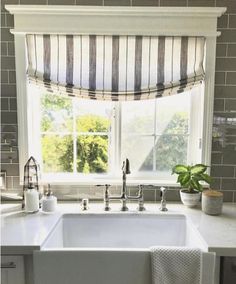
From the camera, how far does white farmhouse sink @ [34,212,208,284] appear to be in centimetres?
138

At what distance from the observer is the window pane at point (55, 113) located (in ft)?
6.96

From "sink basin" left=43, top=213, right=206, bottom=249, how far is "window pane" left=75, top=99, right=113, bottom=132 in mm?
638

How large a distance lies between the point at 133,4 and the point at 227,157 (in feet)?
3.97

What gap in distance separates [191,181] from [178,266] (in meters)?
0.65

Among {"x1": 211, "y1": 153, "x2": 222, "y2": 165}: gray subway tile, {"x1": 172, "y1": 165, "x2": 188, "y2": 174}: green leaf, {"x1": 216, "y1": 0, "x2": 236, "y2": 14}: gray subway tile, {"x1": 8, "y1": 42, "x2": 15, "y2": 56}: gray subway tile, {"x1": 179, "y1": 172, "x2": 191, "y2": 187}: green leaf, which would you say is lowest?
{"x1": 179, "y1": 172, "x2": 191, "y2": 187}: green leaf

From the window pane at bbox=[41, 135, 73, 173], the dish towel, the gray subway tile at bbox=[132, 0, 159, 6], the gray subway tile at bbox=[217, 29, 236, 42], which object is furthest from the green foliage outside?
the dish towel

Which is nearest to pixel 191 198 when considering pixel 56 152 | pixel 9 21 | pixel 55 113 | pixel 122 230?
pixel 122 230

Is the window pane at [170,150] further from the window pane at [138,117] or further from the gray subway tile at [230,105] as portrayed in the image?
the gray subway tile at [230,105]

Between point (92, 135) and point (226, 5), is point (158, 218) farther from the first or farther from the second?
point (226, 5)

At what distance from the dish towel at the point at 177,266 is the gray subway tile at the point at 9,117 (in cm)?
128

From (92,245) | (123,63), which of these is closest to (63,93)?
(123,63)

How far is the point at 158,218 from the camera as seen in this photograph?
183 centimetres

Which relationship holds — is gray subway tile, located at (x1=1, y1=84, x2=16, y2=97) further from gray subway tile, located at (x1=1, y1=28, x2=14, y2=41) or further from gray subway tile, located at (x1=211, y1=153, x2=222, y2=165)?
gray subway tile, located at (x1=211, y1=153, x2=222, y2=165)

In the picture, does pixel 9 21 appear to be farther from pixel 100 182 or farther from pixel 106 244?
pixel 106 244
